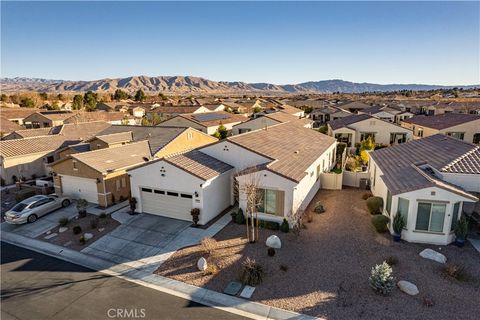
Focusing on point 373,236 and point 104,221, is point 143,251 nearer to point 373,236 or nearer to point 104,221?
point 104,221

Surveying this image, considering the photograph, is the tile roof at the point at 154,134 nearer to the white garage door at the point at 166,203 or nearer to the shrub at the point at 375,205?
the white garage door at the point at 166,203

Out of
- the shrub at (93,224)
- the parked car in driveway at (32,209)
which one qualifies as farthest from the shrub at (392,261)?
the parked car in driveway at (32,209)

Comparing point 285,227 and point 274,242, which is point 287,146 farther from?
point 274,242

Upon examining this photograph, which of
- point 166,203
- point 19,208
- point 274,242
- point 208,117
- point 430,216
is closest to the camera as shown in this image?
point 430,216

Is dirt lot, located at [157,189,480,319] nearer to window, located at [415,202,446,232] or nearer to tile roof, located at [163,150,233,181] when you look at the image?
window, located at [415,202,446,232]

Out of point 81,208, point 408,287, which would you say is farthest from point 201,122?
point 408,287

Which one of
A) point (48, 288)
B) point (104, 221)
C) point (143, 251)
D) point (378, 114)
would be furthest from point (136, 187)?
point (378, 114)
